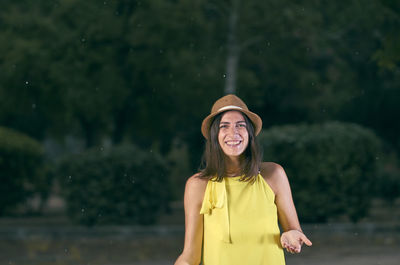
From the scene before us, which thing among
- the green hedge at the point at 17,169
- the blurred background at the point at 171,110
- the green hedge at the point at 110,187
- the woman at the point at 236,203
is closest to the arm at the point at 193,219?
the woman at the point at 236,203

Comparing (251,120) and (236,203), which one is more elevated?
(251,120)

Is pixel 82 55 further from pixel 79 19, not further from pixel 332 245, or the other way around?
pixel 332 245

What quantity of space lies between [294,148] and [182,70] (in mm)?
6852

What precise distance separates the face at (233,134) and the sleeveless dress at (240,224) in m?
0.14

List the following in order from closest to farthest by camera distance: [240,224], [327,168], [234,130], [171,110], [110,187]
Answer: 1. [240,224]
2. [234,130]
3. [110,187]
4. [327,168]
5. [171,110]

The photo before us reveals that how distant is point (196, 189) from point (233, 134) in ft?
0.97

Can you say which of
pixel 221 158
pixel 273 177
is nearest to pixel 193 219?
pixel 221 158

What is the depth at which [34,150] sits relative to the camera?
62.1 feet

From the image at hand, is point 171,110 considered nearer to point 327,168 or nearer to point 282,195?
point 327,168

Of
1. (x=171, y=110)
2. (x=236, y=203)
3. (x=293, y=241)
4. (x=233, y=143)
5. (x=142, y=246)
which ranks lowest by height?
(x=142, y=246)

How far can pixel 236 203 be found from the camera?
3.43 meters

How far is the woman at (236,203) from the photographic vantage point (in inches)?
134

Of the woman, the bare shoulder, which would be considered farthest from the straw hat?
the bare shoulder

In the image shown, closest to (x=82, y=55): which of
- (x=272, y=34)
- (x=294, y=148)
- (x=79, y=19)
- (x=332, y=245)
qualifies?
(x=79, y=19)
